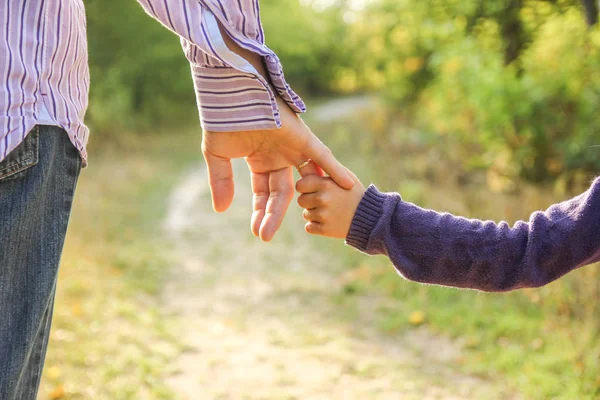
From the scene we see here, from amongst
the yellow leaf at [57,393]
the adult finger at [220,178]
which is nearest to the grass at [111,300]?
the yellow leaf at [57,393]

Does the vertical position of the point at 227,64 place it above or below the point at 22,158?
above

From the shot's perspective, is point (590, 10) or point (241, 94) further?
point (590, 10)

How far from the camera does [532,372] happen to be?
124 inches

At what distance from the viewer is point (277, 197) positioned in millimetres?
1506

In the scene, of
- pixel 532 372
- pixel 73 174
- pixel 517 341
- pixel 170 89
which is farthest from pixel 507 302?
pixel 170 89

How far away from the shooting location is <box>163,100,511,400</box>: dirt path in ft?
10.6

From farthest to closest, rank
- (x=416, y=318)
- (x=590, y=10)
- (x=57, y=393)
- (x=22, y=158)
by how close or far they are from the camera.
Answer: (x=416, y=318)
(x=57, y=393)
(x=590, y=10)
(x=22, y=158)

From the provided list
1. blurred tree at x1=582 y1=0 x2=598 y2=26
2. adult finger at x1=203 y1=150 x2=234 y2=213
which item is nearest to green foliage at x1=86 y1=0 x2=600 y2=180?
blurred tree at x1=582 y1=0 x2=598 y2=26

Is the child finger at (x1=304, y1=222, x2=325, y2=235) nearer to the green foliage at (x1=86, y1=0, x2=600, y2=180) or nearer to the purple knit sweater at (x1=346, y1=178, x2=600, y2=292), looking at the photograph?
the purple knit sweater at (x1=346, y1=178, x2=600, y2=292)

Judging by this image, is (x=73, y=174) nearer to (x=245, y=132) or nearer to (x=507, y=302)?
A: (x=245, y=132)

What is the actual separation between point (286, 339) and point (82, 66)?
282cm

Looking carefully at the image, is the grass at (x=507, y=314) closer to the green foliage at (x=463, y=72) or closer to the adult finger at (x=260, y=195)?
the green foliage at (x=463, y=72)

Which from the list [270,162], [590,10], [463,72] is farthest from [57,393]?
[463,72]

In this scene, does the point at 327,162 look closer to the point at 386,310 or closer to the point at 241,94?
the point at 241,94
